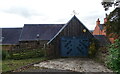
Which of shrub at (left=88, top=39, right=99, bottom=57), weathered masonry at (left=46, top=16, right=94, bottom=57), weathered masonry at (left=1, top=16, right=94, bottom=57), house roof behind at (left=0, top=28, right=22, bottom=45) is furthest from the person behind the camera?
house roof behind at (left=0, top=28, right=22, bottom=45)

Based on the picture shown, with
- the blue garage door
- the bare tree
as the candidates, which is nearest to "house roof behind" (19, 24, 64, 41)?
the blue garage door

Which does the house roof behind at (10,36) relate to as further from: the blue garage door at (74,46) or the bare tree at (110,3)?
the bare tree at (110,3)

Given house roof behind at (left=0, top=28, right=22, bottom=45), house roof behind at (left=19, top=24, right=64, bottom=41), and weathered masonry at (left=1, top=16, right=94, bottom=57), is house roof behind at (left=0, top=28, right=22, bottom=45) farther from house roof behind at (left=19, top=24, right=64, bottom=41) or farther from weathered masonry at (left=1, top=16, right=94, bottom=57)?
weathered masonry at (left=1, top=16, right=94, bottom=57)

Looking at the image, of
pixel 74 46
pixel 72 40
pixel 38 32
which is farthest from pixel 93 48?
pixel 38 32

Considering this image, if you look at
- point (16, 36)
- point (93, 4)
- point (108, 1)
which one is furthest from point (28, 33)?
point (108, 1)

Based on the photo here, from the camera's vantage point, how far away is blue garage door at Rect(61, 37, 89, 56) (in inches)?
611

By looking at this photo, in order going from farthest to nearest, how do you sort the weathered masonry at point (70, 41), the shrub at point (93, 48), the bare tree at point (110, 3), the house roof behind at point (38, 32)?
the house roof behind at point (38, 32)
the weathered masonry at point (70, 41)
the shrub at point (93, 48)
the bare tree at point (110, 3)

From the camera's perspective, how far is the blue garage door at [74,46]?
50.9ft

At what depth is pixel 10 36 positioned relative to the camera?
28734mm

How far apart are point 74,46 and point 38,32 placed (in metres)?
12.0

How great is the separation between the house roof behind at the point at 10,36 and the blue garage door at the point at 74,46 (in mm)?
14242

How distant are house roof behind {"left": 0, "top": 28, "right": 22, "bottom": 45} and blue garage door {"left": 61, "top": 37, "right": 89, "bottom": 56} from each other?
14242 millimetres

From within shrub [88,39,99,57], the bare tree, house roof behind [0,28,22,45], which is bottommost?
shrub [88,39,99,57]

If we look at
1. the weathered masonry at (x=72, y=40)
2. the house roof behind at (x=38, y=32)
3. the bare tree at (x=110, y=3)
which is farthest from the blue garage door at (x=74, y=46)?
the house roof behind at (x=38, y=32)
